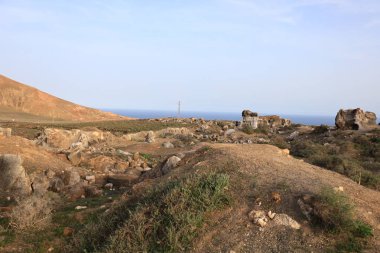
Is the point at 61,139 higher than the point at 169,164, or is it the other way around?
the point at 169,164

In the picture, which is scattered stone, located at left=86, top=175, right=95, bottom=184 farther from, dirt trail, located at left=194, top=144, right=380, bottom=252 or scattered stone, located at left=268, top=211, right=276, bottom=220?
scattered stone, located at left=268, top=211, right=276, bottom=220

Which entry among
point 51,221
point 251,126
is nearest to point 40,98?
point 251,126


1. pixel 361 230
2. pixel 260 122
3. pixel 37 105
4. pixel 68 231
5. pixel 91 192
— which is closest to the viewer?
pixel 361 230

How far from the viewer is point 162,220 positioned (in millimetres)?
6496

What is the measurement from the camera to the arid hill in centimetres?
7350

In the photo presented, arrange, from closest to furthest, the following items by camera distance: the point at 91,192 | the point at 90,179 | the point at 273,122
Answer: the point at 91,192
the point at 90,179
the point at 273,122

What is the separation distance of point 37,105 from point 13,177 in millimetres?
68275

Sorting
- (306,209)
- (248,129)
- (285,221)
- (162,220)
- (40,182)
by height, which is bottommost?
(40,182)

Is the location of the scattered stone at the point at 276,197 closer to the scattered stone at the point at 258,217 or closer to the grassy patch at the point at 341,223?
the scattered stone at the point at 258,217

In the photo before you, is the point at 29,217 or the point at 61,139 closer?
the point at 29,217

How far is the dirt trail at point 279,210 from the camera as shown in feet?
19.6

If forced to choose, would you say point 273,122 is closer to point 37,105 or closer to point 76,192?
point 76,192

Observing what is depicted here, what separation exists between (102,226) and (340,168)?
9.36m

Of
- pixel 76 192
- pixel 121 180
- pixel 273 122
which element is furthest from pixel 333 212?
pixel 273 122
